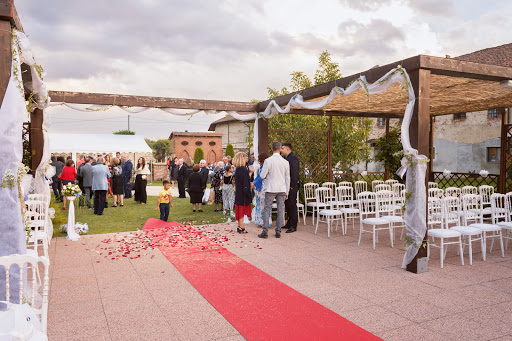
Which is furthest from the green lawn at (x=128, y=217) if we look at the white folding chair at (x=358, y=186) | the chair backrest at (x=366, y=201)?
the chair backrest at (x=366, y=201)

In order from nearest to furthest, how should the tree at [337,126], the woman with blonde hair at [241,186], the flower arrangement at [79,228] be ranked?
1. the woman with blonde hair at [241,186]
2. the flower arrangement at [79,228]
3. the tree at [337,126]

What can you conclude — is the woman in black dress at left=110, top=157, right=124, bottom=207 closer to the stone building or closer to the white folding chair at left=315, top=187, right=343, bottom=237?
the white folding chair at left=315, top=187, right=343, bottom=237

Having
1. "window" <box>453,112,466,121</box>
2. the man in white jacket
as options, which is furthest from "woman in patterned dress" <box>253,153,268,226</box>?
"window" <box>453,112,466,121</box>

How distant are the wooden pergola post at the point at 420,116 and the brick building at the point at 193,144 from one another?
27.5 metres

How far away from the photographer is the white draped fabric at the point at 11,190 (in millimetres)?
3234

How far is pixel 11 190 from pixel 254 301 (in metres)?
2.49

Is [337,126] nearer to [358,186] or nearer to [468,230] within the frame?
[358,186]

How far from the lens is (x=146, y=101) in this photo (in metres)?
7.75

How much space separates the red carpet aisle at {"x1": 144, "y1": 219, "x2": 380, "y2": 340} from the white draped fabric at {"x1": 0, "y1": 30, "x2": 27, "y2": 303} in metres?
1.82

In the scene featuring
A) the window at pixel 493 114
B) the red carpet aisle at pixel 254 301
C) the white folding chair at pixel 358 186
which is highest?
the window at pixel 493 114

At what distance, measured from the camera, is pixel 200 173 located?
10.1 meters

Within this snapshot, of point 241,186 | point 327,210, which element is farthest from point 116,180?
point 327,210

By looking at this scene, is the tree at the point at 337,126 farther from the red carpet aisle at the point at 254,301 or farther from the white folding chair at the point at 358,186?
the red carpet aisle at the point at 254,301

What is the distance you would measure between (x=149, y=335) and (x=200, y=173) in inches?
287
